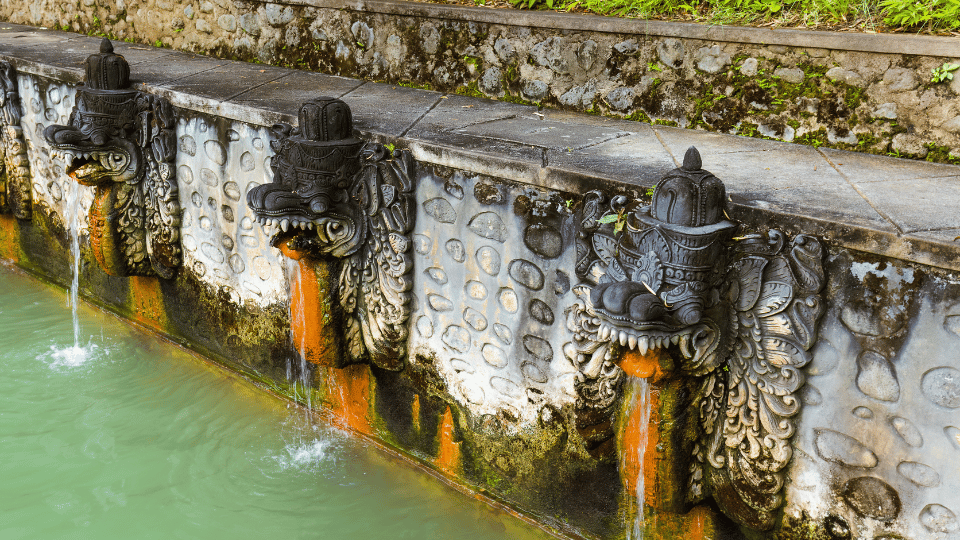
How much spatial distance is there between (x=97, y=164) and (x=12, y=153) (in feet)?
6.09

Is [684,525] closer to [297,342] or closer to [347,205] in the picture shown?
[347,205]

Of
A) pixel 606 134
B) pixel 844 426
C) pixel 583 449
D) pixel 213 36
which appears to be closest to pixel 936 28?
pixel 606 134

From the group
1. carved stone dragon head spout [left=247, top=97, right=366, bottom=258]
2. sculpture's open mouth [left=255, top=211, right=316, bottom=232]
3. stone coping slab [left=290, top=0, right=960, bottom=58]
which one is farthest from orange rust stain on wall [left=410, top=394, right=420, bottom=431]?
stone coping slab [left=290, top=0, right=960, bottom=58]

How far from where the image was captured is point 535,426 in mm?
3678

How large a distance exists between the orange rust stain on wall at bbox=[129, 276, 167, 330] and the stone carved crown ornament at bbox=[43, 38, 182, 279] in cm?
17

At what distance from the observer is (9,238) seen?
273 inches

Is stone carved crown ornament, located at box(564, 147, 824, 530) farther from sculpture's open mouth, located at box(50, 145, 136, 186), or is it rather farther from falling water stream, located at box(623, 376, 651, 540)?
sculpture's open mouth, located at box(50, 145, 136, 186)

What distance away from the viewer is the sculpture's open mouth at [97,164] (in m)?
4.80

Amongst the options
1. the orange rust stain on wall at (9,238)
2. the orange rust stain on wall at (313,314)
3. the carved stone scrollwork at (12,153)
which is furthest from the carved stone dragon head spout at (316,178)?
the orange rust stain on wall at (9,238)

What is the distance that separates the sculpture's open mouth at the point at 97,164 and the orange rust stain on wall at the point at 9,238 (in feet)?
7.71

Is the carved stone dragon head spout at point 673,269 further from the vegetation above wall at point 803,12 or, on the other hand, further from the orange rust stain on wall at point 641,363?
the vegetation above wall at point 803,12

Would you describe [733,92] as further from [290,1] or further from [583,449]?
[290,1]

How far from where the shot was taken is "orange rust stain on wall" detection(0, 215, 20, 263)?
682cm

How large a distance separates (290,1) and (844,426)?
14.6 ft
